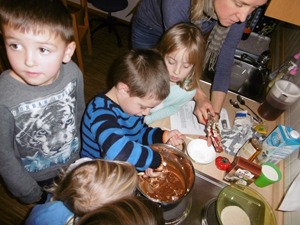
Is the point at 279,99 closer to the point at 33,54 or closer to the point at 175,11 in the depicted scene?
the point at 175,11

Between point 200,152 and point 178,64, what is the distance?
428 millimetres

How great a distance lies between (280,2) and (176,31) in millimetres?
435

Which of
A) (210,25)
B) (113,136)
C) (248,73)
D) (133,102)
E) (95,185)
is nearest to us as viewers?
(95,185)

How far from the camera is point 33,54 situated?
0.76 meters

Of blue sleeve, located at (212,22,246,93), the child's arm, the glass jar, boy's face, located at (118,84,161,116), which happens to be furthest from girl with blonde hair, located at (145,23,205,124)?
the child's arm

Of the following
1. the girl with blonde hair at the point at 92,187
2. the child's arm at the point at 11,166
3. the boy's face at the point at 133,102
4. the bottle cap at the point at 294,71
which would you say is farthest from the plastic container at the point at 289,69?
the child's arm at the point at 11,166

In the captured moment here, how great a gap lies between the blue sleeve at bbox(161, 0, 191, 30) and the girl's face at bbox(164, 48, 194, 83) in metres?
0.14

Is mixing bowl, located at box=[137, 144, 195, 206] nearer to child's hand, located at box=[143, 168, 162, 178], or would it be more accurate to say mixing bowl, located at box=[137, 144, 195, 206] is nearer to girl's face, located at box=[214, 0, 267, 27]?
child's hand, located at box=[143, 168, 162, 178]

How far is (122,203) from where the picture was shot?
60 centimetres

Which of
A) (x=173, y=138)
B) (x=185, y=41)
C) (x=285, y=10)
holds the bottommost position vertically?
(x=173, y=138)

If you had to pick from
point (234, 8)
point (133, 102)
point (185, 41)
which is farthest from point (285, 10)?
point (133, 102)

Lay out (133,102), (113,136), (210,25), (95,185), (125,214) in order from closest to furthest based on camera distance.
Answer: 1. (125,214)
2. (95,185)
3. (113,136)
4. (133,102)
5. (210,25)

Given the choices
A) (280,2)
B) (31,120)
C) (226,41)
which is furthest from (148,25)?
(31,120)

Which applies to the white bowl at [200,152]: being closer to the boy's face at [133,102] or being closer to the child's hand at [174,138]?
the child's hand at [174,138]
